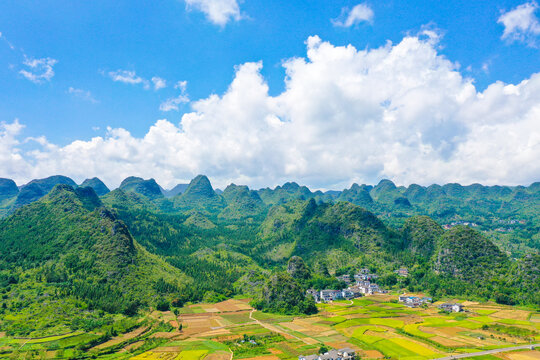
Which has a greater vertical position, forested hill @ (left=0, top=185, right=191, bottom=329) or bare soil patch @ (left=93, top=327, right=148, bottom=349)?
forested hill @ (left=0, top=185, right=191, bottom=329)

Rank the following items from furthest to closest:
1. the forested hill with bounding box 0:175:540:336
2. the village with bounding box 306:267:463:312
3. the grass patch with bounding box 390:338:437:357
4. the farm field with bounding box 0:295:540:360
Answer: the village with bounding box 306:267:463:312, the forested hill with bounding box 0:175:540:336, the farm field with bounding box 0:295:540:360, the grass patch with bounding box 390:338:437:357

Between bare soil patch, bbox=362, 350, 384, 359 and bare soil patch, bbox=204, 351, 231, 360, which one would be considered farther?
bare soil patch, bbox=204, 351, 231, 360

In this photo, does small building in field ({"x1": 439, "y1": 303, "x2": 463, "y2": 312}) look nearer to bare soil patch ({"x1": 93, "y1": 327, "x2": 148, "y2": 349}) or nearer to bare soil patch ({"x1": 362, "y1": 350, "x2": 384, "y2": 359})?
bare soil patch ({"x1": 362, "y1": 350, "x2": 384, "y2": 359})

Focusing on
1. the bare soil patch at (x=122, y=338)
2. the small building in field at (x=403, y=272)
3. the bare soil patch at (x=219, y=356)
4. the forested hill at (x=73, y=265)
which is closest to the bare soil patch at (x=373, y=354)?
the bare soil patch at (x=219, y=356)

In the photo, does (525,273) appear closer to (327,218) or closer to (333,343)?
(333,343)

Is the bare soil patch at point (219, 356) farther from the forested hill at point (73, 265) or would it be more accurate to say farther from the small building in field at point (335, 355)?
the forested hill at point (73, 265)

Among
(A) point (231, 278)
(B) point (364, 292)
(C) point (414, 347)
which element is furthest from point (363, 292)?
(A) point (231, 278)

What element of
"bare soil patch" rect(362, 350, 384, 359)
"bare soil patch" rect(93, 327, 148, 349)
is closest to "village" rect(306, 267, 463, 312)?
"bare soil patch" rect(362, 350, 384, 359)

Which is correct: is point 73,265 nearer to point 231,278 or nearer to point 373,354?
point 231,278
